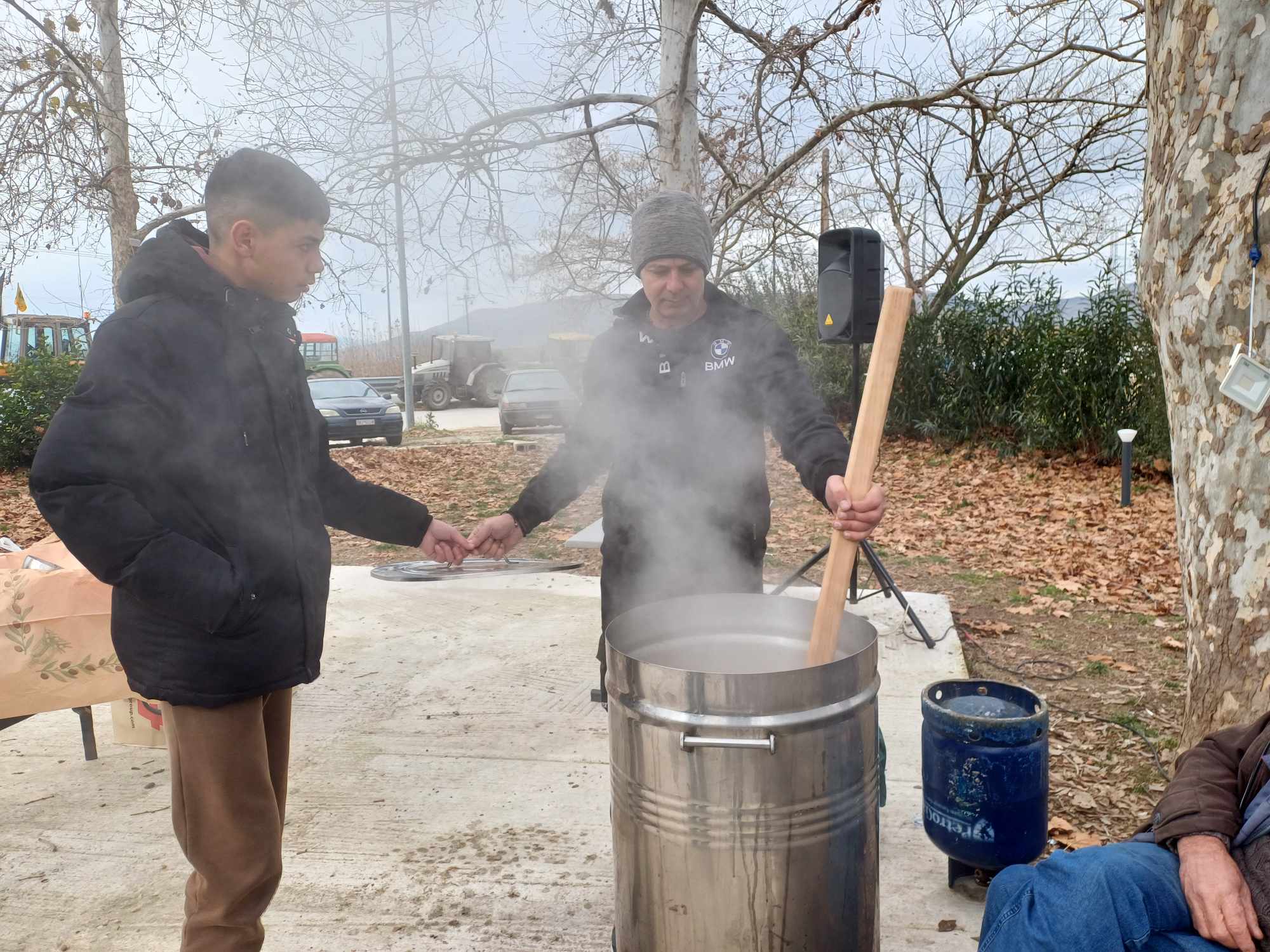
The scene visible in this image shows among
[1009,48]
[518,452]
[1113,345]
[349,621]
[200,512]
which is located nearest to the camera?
[200,512]

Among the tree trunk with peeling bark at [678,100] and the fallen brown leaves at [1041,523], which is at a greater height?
the tree trunk with peeling bark at [678,100]

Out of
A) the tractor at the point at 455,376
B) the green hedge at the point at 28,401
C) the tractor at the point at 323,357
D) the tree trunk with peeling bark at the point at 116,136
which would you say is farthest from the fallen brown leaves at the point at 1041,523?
the tractor at the point at 323,357

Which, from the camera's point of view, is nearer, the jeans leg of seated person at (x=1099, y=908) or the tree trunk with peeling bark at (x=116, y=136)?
the jeans leg of seated person at (x=1099, y=908)

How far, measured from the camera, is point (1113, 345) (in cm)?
1003

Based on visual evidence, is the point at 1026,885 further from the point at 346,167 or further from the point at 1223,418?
the point at 346,167

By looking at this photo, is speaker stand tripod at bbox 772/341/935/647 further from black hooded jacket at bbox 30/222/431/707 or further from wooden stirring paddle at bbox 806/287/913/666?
black hooded jacket at bbox 30/222/431/707

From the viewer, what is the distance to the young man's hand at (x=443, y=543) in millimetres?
2566

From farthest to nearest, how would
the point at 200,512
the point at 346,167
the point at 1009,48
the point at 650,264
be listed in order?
the point at 1009,48 < the point at 346,167 < the point at 650,264 < the point at 200,512

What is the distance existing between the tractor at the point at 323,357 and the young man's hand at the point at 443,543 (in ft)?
56.9

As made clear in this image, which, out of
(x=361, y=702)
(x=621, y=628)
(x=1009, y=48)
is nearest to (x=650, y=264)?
(x=621, y=628)

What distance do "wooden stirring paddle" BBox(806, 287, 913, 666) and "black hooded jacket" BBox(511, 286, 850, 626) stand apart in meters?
0.66

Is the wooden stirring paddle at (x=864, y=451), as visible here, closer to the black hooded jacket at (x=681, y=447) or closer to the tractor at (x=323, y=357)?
the black hooded jacket at (x=681, y=447)

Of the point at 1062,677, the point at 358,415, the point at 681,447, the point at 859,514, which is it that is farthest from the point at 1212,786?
the point at 358,415

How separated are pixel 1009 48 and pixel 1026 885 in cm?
999
